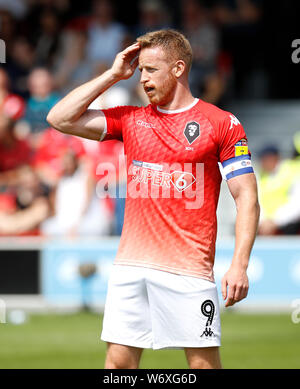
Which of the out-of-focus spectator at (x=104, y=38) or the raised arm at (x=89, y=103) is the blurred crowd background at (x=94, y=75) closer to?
the out-of-focus spectator at (x=104, y=38)

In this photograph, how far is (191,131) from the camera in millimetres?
5035

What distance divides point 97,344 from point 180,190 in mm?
4491

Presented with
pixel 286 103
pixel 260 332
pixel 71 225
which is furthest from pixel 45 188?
pixel 286 103

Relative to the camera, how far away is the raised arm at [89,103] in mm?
5176

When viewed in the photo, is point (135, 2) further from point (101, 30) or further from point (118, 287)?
point (118, 287)

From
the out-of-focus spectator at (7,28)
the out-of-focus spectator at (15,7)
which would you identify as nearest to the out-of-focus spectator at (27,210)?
the out-of-focus spectator at (7,28)

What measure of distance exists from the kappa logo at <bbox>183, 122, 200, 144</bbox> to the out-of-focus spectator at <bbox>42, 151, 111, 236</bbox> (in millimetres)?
6917

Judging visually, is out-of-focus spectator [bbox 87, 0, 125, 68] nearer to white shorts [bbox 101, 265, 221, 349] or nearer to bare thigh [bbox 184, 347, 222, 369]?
white shorts [bbox 101, 265, 221, 349]

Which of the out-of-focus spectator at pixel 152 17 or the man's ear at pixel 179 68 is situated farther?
the out-of-focus spectator at pixel 152 17

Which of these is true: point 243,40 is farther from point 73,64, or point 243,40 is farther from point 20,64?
point 20,64

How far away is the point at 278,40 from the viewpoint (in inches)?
675

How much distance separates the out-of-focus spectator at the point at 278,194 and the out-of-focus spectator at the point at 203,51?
2.29 meters

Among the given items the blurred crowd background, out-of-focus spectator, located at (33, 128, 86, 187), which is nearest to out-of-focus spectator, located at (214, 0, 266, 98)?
the blurred crowd background

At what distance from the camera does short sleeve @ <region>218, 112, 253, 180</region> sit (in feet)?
16.2
